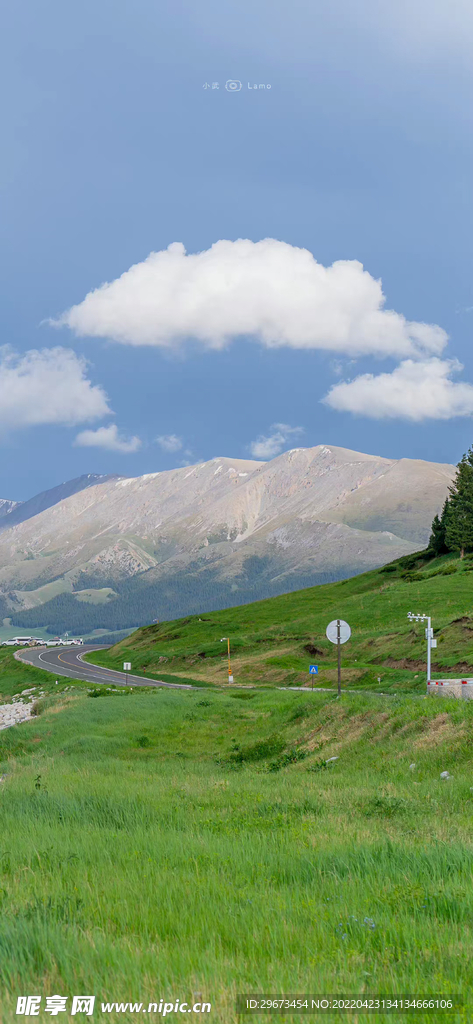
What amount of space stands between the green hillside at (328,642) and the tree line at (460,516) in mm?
5763

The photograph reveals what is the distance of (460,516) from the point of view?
12850cm

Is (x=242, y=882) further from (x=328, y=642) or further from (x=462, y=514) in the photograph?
(x=462, y=514)

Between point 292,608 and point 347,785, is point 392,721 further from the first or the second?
point 292,608

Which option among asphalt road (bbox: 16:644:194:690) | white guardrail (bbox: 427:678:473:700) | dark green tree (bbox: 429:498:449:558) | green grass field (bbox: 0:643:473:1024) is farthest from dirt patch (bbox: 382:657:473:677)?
dark green tree (bbox: 429:498:449:558)

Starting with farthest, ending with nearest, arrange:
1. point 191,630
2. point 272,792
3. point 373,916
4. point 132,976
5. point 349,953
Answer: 1. point 191,630
2. point 272,792
3. point 373,916
4. point 349,953
5. point 132,976

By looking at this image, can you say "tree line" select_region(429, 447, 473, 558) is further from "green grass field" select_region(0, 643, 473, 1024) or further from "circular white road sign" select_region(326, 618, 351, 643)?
"green grass field" select_region(0, 643, 473, 1024)

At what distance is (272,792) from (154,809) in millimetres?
3865

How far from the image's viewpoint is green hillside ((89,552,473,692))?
6418 centimetres

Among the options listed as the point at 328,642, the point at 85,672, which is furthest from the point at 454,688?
the point at 85,672

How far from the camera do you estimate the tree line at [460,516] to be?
415ft

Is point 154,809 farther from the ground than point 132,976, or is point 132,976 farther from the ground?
point 132,976

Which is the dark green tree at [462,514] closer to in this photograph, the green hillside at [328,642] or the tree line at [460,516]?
the tree line at [460,516]

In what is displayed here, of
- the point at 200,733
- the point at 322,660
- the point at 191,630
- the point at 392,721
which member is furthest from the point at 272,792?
the point at 191,630

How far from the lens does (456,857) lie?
7852mm
